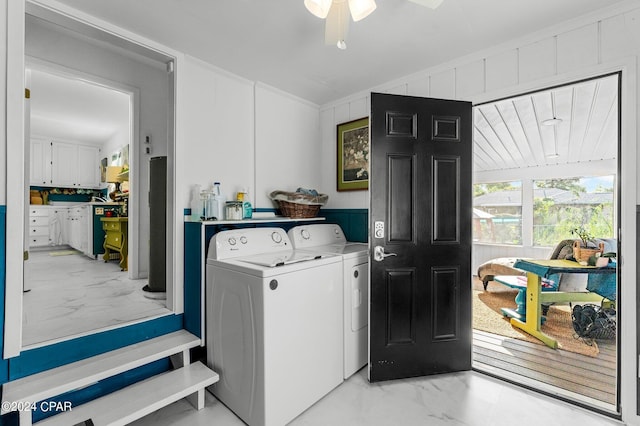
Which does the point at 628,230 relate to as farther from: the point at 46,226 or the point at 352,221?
the point at 46,226

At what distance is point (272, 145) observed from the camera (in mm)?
2836

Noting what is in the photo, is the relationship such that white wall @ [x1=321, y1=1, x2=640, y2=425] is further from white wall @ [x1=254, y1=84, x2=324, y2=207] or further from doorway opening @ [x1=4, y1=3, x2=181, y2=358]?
doorway opening @ [x1=4, y1=3, x2=181, y2=358]

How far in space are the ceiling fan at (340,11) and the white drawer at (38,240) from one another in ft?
23.8

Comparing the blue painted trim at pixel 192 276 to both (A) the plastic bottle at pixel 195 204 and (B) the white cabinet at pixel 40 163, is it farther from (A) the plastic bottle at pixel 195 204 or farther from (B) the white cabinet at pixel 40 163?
(B) the white cabinet at pixel 40 163

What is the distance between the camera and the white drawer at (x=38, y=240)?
5.79m

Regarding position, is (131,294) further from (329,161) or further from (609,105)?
(609,105)

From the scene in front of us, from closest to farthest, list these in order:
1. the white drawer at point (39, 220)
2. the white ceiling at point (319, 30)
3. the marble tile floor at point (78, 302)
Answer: the white ceiling at point (319, 30) → the marble tile floor at point (78, 302) → the white drawer at point (39, 220)

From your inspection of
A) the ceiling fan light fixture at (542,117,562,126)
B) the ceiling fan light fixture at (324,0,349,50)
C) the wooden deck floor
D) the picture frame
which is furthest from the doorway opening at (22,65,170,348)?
the ceiling fan light fixture at (542,117,562,126)

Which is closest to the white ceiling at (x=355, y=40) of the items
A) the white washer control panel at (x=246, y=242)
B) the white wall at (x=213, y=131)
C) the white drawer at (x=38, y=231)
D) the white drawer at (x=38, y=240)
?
the white wall at (x=213, y=131)

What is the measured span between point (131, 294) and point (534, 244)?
6483 millimetres

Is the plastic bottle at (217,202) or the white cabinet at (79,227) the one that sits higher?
the plastic bottle at (217,202)

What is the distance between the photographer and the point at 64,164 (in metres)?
6.28

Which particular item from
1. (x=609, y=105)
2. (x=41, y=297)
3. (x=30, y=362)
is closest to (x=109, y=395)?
(x=30, y=362)

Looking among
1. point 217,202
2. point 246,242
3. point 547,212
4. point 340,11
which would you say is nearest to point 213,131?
point 217,202
